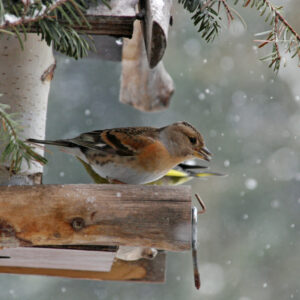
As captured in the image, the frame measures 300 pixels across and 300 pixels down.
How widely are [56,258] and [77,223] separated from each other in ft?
1.78

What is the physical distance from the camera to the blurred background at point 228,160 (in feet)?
16.8

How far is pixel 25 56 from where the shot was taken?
1980mm

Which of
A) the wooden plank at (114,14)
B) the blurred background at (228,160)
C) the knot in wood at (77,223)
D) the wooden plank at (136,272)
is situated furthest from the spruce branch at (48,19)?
the blurred background at (228,160)

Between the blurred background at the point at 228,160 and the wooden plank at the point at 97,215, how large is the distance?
11.0 feet

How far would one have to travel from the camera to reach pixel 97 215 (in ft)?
5.21

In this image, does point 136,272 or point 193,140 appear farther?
point 136,272

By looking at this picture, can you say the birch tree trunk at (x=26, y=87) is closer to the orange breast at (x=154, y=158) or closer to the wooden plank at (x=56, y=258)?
the wooden plank at (x=56, y=258)

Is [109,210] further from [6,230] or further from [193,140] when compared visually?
[193,140]

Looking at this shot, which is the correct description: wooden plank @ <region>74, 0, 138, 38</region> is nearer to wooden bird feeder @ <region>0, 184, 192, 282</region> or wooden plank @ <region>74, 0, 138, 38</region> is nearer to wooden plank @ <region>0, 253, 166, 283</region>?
wooden bird feeder @ <region>0, 184, 192, 282</region>

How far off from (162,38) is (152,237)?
1.82 ft

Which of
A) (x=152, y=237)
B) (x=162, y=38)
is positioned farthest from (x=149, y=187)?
(x=162, y=38)

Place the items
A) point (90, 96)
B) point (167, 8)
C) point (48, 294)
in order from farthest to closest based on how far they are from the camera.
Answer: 1. point (90, 96)
2. point (48, 294)
3. point (167, 8)

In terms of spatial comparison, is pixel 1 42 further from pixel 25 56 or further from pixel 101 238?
pixel 101 238

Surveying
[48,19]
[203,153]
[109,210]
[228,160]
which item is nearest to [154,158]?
[203,153]
